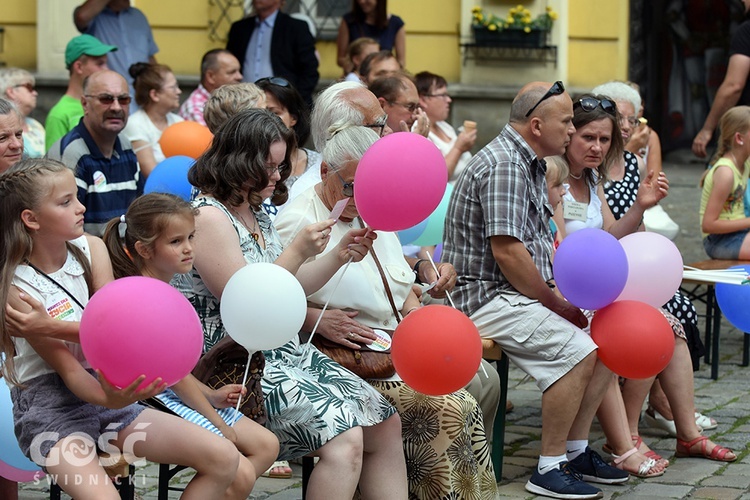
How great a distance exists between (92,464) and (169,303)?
52 cm

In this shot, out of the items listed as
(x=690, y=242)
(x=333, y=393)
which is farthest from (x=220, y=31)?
(x=333, y=393)

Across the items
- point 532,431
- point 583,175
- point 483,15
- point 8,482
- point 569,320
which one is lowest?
point 532,431

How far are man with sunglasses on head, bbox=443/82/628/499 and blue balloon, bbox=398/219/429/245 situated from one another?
0.19 metres

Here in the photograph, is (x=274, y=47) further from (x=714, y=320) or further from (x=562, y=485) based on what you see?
(x=562, y=485)

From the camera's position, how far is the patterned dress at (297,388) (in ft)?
12.8

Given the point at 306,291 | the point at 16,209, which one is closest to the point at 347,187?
the point at 306,291

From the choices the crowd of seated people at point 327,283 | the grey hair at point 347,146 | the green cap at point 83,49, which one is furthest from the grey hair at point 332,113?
the green cap at point 83,49

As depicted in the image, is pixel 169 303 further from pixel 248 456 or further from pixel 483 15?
pixel 483 15

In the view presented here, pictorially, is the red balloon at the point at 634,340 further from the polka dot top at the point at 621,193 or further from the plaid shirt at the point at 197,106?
the plaid shirt at the point at 197,106

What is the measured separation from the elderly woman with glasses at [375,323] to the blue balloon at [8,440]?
1.08m

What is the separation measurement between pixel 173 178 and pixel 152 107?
77.5 inches

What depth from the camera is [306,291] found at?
13.5ft

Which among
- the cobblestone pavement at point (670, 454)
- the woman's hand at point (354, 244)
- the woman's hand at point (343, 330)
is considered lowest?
the cobblestone pavement at point (670, 454)

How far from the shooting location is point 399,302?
14.9 ft
